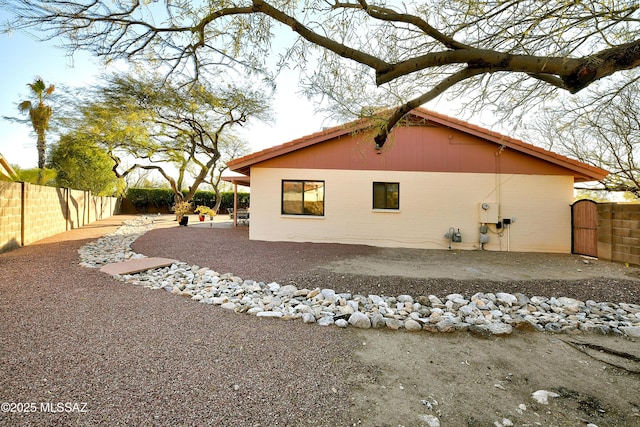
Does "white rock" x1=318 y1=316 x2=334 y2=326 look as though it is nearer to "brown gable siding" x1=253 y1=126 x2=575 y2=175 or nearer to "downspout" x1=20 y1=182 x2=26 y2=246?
"brown gable siding" x1=253 y1=126 x2=575 y2=175

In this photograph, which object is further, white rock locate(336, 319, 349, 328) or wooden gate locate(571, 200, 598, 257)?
wooden gate locate(571, 200, 598, 257)

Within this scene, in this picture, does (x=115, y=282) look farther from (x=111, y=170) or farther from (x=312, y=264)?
(x=111, y=170)

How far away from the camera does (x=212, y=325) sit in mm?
3439

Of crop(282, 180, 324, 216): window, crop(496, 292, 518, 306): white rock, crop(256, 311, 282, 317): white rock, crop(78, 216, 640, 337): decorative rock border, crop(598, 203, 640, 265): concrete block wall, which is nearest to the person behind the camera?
crop(78, 216, 640, 337): decorative rock border

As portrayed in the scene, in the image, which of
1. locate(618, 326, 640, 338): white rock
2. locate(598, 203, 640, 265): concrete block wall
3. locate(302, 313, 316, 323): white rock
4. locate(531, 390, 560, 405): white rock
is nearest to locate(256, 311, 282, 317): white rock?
locate(302, 313, 316, 323): white rock

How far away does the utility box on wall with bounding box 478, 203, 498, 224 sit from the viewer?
30.7 feet

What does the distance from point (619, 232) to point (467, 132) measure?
15.2ft

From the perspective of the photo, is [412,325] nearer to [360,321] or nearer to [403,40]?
[360,321]

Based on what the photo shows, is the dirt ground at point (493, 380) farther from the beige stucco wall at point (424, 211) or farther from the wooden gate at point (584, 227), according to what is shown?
the wooden gate at point (584, 227)

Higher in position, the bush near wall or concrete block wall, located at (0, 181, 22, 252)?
the bush near wall

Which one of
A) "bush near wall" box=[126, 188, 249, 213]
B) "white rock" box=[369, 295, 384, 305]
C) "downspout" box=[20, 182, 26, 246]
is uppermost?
"bush near wall" box=[126, 188, 249, 213]

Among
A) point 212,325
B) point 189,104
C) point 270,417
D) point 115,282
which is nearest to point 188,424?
point 270,417

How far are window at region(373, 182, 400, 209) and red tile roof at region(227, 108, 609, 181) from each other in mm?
2160

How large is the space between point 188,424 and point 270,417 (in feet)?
1.66
